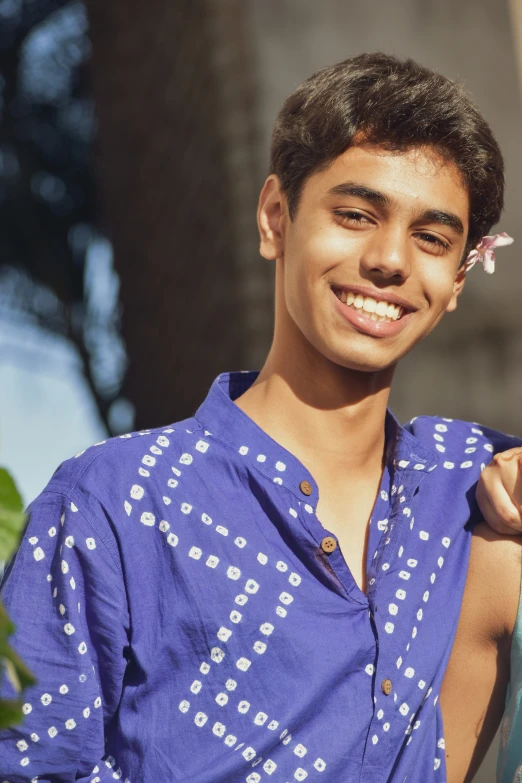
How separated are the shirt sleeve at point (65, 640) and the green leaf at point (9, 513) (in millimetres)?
877

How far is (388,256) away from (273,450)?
1.26 ft

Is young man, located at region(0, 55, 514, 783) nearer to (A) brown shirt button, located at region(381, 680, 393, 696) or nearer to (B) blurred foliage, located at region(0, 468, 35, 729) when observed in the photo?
(A) brown shirt button, located at region(381, 680, 393, 696)

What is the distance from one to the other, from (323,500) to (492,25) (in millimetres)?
3151

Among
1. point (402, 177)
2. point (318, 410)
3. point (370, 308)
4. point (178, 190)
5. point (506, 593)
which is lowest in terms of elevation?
point (506, 593)

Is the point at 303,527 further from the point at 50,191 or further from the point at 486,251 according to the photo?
the point at 50,191

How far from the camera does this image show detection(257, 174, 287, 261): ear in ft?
7.70

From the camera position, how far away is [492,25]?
477cm

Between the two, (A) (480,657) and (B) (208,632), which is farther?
(A) (480,657)

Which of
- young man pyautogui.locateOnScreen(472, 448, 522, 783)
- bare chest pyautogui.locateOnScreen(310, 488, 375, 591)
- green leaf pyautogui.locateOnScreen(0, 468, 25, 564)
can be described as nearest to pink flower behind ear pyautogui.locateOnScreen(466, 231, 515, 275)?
young man pyautogui.locateOnScreen(472, 448, 522, 783)

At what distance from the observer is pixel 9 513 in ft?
3.16

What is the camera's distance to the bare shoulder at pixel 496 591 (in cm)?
217

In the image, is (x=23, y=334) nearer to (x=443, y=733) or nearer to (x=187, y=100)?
(x=187, y=100)

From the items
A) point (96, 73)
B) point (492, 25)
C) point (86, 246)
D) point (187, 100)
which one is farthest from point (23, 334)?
point (492, 25)

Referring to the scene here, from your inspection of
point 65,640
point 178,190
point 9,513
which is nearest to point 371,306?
point 65,640
